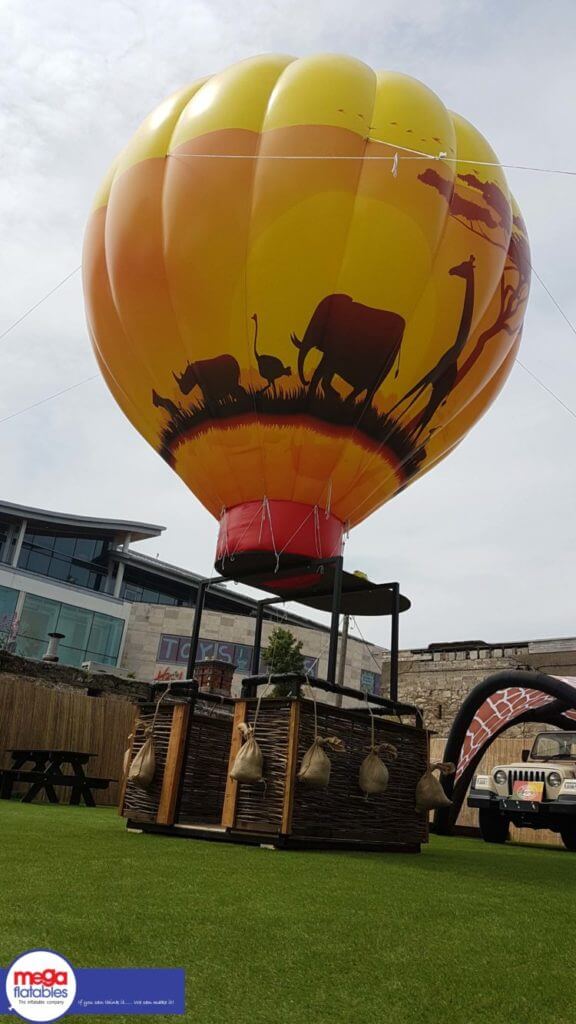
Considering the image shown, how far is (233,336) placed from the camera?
678 centimetres

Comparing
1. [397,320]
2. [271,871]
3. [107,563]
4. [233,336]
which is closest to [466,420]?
[397,320]

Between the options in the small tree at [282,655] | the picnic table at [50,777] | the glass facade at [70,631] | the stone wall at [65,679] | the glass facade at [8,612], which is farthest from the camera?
the glass facade at [70,631]

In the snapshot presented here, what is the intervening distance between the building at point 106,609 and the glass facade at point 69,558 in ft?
0.16

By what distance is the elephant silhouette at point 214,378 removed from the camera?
268 inches

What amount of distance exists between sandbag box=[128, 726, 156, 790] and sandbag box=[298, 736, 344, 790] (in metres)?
1.45

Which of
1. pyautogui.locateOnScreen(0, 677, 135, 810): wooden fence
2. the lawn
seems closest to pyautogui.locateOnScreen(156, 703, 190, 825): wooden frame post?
the lawn

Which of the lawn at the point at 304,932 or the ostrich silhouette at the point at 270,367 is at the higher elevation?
the ostrich silhouette at the point at 270,367

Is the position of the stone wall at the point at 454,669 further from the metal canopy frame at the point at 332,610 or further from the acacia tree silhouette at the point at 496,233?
the acacia tree silhouette at the point at 496,233

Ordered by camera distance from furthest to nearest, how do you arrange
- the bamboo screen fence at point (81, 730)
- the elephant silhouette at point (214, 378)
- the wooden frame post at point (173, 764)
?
the bamboo screen fence at point (81, 730), the elephant silhouette at point (214, 378), the wooden frame post at point (173, 764)

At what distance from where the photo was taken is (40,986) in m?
1.74

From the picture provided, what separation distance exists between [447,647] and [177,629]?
15846mm

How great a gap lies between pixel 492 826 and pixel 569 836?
977 millimetres

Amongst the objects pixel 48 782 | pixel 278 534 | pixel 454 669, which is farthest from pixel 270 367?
pixel 454 669

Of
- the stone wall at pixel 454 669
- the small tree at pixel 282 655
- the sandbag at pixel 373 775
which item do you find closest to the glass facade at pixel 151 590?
the small tree at pixel 282 655
